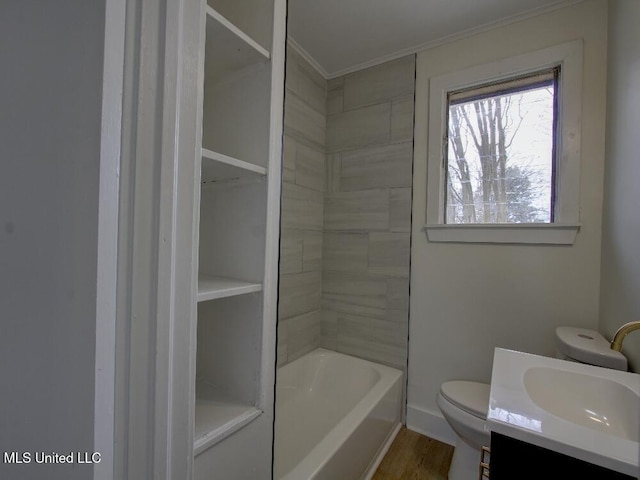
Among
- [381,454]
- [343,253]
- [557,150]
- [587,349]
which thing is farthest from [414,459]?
[557,150]

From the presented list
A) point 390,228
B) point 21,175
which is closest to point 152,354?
point 21,175

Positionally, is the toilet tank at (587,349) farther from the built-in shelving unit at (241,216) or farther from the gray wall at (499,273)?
the built-in shelving unit at (241,216)

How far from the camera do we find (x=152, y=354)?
1.47 feet

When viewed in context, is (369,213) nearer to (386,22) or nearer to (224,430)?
(386,22)

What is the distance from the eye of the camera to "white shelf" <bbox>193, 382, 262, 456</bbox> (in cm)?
77

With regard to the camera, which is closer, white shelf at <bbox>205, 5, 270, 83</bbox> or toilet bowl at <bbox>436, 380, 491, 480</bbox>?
white shelf at <bbox>205, 5, 270, 83</bbox>

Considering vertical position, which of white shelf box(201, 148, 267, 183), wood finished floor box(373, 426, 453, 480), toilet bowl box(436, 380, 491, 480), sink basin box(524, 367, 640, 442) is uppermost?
white shelf box(201, 148, 267, 183)

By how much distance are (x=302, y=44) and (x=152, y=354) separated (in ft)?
6.86

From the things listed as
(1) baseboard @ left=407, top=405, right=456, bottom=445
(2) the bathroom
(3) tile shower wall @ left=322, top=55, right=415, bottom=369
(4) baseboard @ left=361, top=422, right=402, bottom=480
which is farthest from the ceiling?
(4) baseboard @ left=361, top=422, right=402, bottom=480

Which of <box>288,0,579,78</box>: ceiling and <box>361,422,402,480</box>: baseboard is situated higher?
<box>288,0,579,78</box>: ceiling

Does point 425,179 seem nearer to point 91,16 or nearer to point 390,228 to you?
point 390,228

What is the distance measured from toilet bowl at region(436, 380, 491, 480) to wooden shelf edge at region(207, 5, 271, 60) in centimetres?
171

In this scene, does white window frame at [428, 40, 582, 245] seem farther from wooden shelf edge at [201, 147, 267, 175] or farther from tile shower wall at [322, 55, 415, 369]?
wooden shelf edge at [201, 147, 267, 175]
